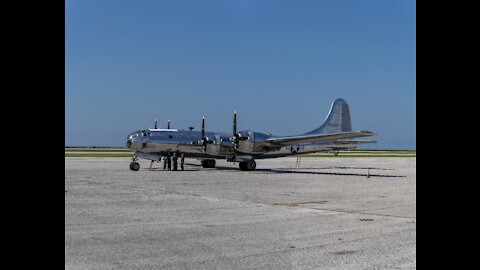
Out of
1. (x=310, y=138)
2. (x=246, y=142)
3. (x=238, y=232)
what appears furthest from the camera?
(x=246, y=142)

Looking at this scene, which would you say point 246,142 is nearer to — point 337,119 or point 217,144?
point 217,144

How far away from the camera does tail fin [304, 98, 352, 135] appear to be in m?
43.1

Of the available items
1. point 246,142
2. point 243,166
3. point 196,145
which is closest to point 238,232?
point 246,142

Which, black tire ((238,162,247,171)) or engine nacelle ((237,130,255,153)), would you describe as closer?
engine nacelle ((237,130,255,153))

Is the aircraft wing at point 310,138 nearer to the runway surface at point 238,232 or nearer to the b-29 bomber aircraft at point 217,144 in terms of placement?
the b-29 bomber aircraft at point 217,144

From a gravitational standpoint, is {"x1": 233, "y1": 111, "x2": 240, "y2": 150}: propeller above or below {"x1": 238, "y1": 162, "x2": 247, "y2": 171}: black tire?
above

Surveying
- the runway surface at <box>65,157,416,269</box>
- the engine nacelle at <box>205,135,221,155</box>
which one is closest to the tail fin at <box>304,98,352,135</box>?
the engine nacelle at <box>205,135,221,155</box>

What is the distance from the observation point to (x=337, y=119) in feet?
144

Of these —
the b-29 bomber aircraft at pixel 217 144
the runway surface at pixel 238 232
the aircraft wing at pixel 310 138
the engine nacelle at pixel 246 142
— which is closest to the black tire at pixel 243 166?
the b-29 bomber aircraft at pixel 217 144

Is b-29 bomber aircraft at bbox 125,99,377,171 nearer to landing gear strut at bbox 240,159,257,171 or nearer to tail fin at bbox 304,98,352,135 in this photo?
landing gear strut at bbox 240,159,257,171

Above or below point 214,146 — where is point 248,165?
below
